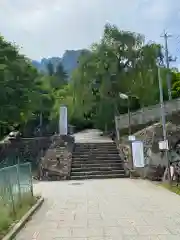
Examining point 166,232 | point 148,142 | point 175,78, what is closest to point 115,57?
point 148,142

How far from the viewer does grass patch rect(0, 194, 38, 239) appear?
26.9ft

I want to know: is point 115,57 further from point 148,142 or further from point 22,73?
point 148,142

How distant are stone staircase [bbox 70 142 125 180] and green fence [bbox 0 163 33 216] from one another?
9.97 m

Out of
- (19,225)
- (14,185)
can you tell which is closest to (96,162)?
(14,185)

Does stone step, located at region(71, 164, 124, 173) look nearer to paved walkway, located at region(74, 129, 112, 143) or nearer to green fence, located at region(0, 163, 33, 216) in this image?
paved walkway, located at region(74, 129, 112, 143)

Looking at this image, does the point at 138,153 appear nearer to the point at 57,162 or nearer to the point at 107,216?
the point at 57,162

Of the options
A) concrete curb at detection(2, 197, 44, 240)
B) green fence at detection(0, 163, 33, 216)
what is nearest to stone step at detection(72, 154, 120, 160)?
green fence at detection(0, 163, 33, 216)

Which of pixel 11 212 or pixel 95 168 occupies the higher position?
pixel 95 168

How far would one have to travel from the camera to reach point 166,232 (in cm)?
788

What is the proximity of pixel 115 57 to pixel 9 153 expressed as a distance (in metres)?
12.2

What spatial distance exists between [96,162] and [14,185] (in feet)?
46.3

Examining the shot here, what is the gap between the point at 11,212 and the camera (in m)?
9.66

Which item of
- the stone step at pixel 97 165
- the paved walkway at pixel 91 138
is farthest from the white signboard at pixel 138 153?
the paved walkway at pixel 91 138

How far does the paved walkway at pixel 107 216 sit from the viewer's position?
25.9 feet
